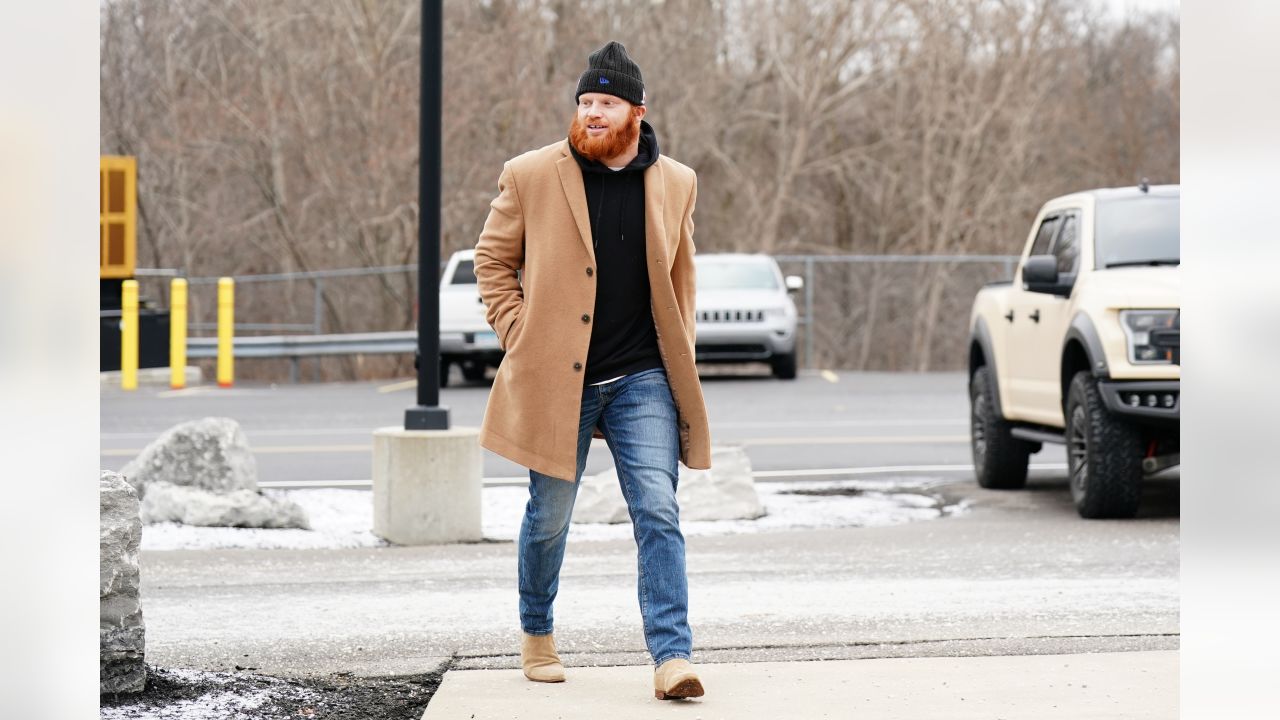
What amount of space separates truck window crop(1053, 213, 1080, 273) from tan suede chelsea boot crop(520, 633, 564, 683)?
5.70 metres

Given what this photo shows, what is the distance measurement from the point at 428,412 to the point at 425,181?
1181 mm

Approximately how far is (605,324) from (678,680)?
1.08 m

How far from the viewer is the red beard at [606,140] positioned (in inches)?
200

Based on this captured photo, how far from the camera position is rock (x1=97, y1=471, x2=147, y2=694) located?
16.7 feet

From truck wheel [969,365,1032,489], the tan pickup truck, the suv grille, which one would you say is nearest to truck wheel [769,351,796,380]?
the suv grille

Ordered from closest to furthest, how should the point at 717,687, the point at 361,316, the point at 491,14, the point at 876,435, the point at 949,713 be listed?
the point at 949,713 < the point at 717,687 < the point at 876,435 < the point at 361,316 < the point at 491,14

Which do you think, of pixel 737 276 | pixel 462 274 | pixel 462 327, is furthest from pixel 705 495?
pixel 462 274

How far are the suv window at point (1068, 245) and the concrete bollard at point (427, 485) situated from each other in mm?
3808

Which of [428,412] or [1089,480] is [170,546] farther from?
[1089,480]

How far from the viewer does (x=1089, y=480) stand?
9.45m

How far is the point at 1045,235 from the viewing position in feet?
A: 36.2

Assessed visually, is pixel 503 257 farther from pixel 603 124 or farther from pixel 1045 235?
pixel 1045 235
